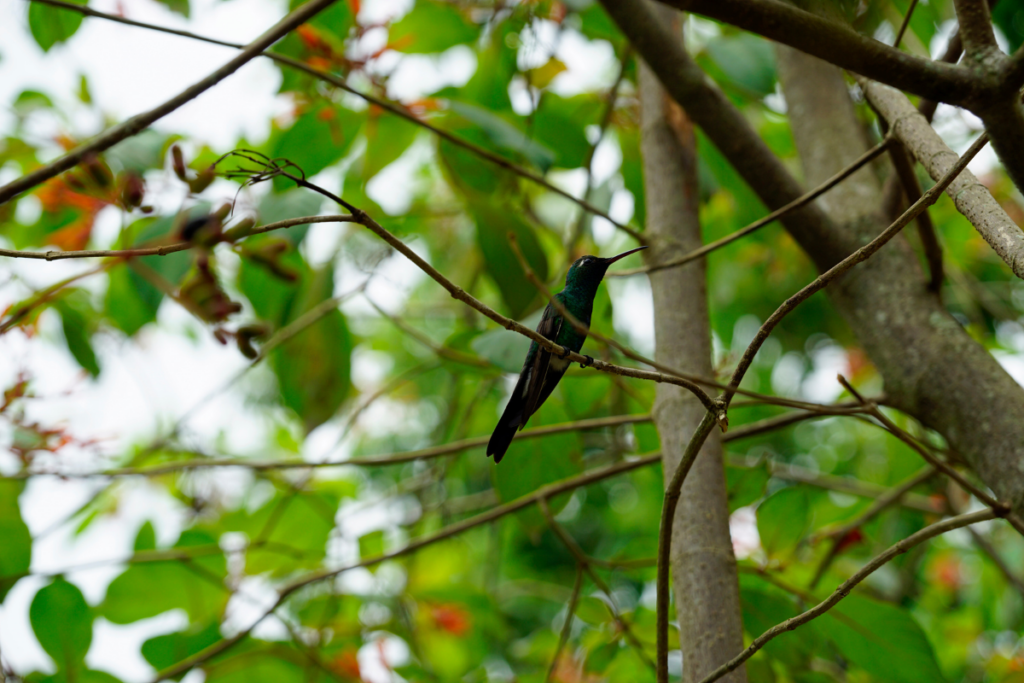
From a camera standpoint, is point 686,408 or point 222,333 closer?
point 222,333

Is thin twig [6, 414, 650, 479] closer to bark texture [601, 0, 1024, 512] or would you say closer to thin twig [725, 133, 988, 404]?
bark texture [601, 0, 1024, 512]

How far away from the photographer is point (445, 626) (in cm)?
386

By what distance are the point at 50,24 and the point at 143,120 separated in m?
2.18

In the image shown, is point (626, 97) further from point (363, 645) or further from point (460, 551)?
point (460, 551)

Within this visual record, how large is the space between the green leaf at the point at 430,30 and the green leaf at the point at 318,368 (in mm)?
1066

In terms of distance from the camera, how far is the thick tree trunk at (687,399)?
191 cm

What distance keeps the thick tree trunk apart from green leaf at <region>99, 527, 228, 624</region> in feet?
6.27

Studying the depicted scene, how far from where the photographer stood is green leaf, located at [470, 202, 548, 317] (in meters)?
2.75

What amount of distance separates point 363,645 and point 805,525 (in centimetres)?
197

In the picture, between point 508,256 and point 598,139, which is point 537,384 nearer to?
point 508,256

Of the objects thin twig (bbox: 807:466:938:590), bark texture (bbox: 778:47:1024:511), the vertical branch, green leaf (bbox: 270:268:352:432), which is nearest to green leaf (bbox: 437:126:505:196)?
green leaf (bbox: 270:268:352:432)

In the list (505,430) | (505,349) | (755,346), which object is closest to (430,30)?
(505,349)

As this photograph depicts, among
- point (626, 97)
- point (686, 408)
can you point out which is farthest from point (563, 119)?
point (686, 408)

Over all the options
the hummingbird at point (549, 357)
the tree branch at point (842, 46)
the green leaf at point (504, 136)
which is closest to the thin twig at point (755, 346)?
the tree branch at point (842, 46)
